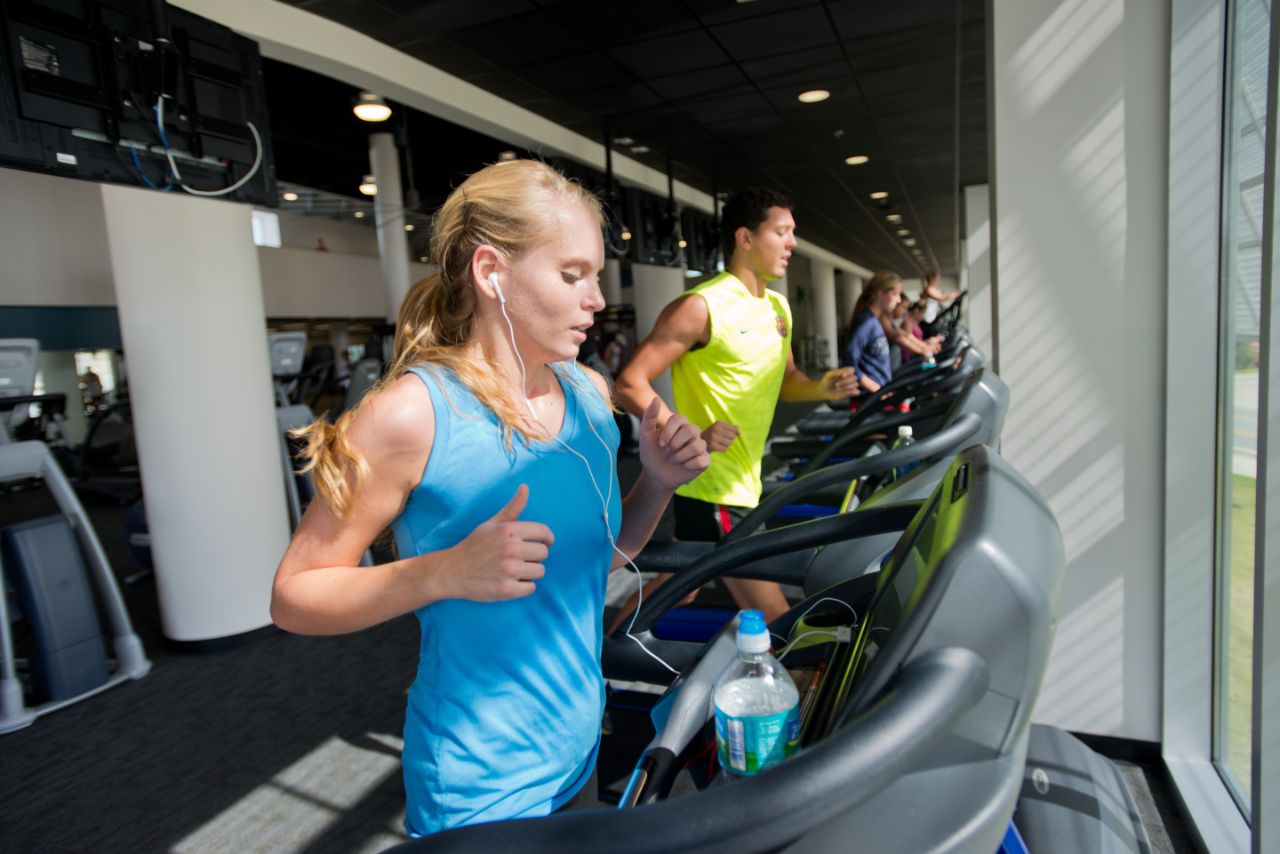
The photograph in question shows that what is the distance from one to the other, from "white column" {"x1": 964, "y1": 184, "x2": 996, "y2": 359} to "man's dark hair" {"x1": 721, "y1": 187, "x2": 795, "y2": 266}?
3289 mm

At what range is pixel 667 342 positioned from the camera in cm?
241

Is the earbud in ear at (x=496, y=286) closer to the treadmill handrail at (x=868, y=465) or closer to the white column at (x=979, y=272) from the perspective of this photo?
the treadmill handrail at (x=868, y=465)

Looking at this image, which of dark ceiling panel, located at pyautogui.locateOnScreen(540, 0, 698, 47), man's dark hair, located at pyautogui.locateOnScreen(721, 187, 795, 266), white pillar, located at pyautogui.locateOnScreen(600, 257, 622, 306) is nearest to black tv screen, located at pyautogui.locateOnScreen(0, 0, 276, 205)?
dark ceiling panel, located at pyautogui.locateOnScreen(540, 0, 698, 47)

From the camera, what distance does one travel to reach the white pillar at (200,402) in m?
3.34

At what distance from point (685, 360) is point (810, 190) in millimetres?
8981

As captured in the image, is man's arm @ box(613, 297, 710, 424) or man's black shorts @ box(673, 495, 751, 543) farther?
man's black shorts @ box(673, 495, 751, 543)

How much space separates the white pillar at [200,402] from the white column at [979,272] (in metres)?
4.47

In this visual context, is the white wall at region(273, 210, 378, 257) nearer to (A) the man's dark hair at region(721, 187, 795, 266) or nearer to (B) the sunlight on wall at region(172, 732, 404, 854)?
(B) the sunlight on wall at region(172, 732, 404, 854)

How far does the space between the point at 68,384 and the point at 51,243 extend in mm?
2524

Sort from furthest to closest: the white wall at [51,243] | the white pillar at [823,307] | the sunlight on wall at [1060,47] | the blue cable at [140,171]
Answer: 1. the white pillar at [823,307]
2. the white wall at [51,243]
3. the blue cable at [140,171]
4. the sunlight on wall at [1060,47]

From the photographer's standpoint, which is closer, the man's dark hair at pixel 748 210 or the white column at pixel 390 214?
the man's dark hair at pixel 748 210

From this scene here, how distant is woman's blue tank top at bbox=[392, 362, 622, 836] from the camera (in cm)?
98

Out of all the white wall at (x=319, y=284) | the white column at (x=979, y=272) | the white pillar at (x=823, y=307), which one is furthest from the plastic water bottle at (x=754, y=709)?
the white pillar at (x=823, y=307)

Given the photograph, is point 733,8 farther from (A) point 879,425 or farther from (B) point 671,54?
(A) point 879,425
